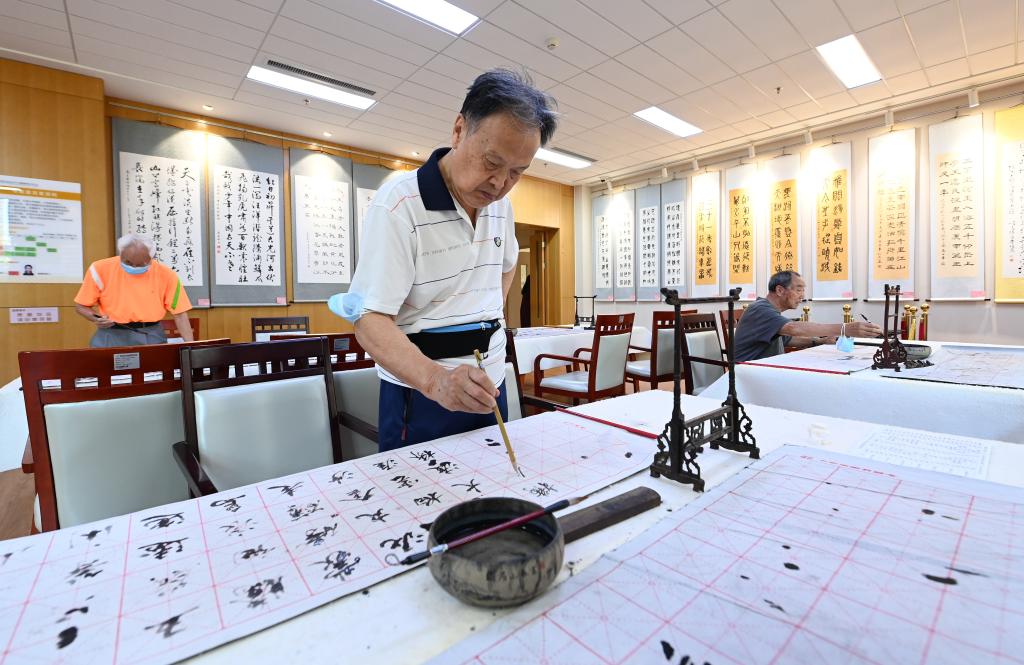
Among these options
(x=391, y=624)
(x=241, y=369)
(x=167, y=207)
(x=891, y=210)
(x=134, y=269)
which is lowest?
(x=391, y=624)

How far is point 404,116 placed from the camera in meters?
4.57

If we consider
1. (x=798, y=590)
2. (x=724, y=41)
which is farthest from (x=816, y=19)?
(x=798, y=590)

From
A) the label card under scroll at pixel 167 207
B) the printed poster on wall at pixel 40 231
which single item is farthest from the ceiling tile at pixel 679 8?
the printed poster on wall at pixel 40 231

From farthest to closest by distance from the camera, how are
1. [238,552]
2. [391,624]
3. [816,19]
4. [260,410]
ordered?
1. [816,19]
2. [260,410]
3. [238,552]
4. [391,624]

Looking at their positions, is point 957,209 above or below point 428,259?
above

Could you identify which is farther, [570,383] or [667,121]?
[667,121]

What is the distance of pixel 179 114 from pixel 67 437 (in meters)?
4.51

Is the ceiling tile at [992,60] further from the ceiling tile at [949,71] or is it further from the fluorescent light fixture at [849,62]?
the fluorescent light fixture at [849,62]

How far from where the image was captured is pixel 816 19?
3078 mm

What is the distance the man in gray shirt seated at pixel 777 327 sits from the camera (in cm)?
251

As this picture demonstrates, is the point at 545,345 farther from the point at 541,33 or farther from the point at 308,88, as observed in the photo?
the point at 308,88

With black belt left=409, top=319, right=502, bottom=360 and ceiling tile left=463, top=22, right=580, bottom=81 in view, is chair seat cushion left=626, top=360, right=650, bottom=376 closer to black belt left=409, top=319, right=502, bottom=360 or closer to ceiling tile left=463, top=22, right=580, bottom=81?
ceiling tile left=463, top=22, right=580, bottom=81

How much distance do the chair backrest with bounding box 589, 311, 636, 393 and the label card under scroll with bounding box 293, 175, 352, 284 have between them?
11.4 ft

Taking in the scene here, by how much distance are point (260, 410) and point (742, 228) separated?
578 cm
